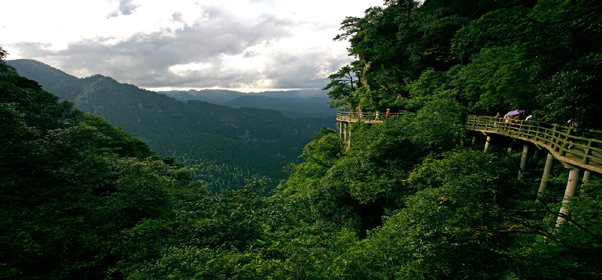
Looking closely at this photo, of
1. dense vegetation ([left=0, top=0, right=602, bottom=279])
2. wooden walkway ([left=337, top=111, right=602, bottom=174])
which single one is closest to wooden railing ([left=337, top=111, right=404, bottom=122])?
wooden walkway ([left=337, top=111, right=602, bottom=174])

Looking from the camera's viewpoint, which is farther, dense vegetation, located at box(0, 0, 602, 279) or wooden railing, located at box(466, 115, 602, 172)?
wooden railing, located at box(466, 115, 602, 172)

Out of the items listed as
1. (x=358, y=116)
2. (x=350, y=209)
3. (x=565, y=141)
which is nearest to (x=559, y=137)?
(x=565, y=141)

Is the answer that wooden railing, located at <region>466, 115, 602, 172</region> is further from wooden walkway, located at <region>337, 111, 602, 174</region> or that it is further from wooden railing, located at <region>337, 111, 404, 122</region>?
wooden railing, located at <region>337, 111, 404, 122</region>

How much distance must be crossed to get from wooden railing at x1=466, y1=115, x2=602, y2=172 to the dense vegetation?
0.92 metres

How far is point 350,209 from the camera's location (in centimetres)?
1466

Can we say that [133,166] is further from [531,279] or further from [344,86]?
[344,86]

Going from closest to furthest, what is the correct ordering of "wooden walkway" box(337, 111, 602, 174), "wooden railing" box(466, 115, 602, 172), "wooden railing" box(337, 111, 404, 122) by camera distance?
"wooden walkway" box(337, 111, 602, 174), "wooden railing" box(466, 115, 602, 172), "wooden railing" box(337, 111, 404, 122)

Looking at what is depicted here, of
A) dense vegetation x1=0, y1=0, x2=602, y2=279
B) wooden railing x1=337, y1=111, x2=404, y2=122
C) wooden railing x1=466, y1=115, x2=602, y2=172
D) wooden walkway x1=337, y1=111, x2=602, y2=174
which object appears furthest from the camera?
wooden railing x1=337, y1=111, x2=404, y2=122

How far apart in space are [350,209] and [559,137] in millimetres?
10351

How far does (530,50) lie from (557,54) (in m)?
1.13

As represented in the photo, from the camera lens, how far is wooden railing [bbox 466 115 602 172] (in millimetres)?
7934

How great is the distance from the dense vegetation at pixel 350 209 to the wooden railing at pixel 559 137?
0.92 meters

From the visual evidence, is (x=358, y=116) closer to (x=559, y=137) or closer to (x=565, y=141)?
(x=559, y=137)

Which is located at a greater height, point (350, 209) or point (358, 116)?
point (358, 116)
